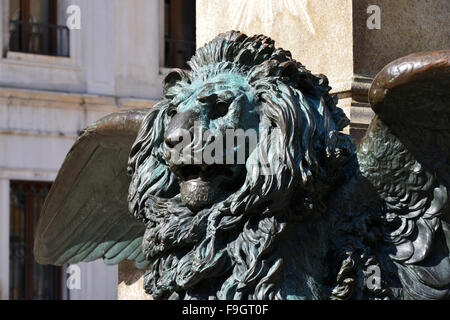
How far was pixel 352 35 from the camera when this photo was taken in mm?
4426

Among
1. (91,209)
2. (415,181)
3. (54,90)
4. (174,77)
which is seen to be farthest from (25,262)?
(415,181)

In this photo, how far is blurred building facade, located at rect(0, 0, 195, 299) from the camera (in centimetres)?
1530

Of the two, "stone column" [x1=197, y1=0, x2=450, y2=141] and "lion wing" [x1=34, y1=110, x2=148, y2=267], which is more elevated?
"stone column" [x1=197, y1=0, x2=450, y2=141]

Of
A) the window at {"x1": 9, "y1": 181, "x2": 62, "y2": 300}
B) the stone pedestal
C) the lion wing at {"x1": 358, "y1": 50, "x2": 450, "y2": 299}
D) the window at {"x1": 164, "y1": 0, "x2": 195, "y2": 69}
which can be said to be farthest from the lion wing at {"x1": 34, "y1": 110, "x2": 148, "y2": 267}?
the window at {"x1": 164, "y1": 0, "x2": 195, "y2": 69}

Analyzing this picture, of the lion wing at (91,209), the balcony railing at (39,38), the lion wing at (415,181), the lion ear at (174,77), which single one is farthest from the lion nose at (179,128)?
the balcony railing at (39,38)

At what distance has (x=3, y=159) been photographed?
50.0 ft

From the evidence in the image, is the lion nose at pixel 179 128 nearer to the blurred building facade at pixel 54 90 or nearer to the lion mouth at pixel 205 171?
the lion mouth at pixel 205 171

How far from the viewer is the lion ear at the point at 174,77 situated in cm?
360

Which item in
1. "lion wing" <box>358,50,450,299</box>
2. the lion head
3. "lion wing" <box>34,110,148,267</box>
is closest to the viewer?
the lion head

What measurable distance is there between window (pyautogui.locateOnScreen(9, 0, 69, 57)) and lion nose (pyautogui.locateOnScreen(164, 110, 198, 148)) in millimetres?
12947

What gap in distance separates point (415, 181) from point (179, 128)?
0.76 metres

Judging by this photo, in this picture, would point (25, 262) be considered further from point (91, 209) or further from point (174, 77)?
point (174, 77)

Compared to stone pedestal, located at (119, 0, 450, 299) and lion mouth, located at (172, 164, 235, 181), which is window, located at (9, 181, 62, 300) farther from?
lion mouth, located at (172, 164, 235, 181)

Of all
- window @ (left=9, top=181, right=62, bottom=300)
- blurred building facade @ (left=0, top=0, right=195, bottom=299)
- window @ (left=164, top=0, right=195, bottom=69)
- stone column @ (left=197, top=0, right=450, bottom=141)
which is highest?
window @ (left=164, top=0, right=195, bottom=69)
